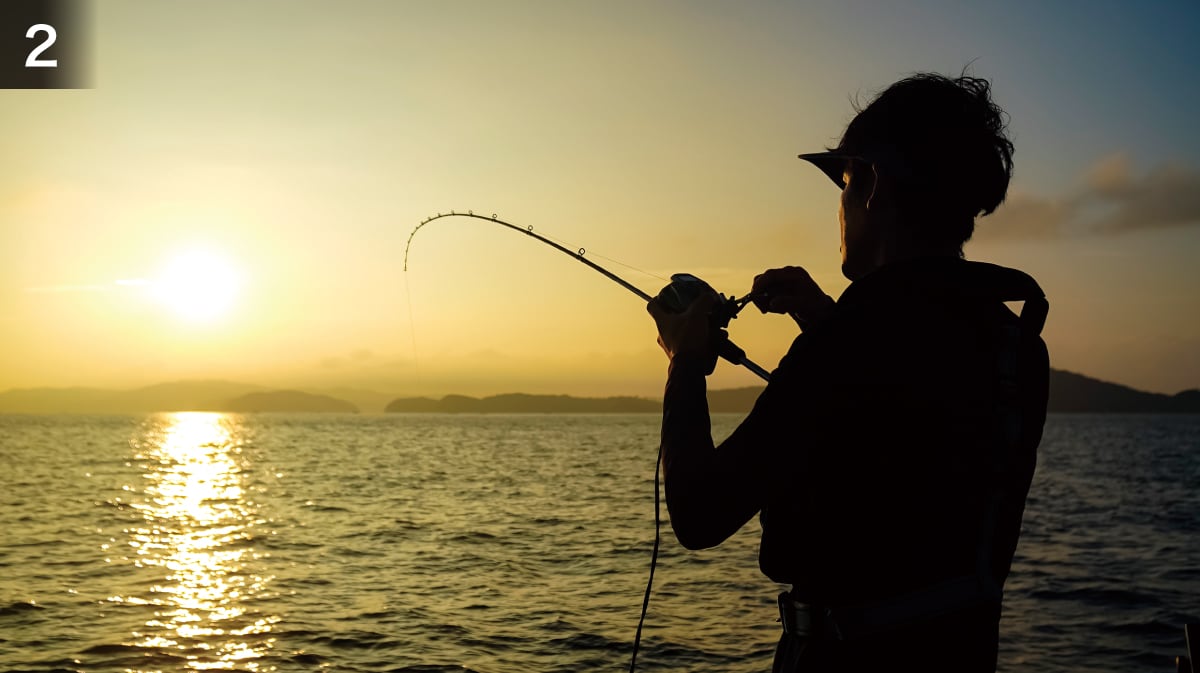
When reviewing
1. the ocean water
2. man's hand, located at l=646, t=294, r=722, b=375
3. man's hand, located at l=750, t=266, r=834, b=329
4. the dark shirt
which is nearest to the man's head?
the dark shirt

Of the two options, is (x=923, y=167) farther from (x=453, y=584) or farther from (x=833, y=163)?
(x=453, y=584)

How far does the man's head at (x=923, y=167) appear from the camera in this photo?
2.53 metres

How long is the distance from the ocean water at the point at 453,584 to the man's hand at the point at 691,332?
39.5 feet

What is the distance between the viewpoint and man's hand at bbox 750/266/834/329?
3.21m

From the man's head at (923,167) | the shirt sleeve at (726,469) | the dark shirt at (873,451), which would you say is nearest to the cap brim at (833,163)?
the man's head at (923,167)

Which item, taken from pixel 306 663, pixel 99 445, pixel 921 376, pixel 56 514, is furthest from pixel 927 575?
pixel 99 445

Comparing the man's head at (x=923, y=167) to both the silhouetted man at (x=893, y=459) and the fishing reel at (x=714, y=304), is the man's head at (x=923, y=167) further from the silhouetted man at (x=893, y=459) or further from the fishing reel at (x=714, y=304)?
the fishing reel at (x=714, y=304)

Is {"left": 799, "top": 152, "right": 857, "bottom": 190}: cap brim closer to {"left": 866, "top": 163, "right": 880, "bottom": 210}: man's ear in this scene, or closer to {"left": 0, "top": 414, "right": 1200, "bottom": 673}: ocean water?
{"left": 866, "top": 163, "right": 880, "bottom": 210}: man's ear

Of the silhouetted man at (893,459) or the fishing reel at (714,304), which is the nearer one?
the silhouetted man at (893,459)

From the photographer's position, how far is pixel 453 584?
795 inches

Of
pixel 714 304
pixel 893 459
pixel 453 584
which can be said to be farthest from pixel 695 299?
pixel 453 584

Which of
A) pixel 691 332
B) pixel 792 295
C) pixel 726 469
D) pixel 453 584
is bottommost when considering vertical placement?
pixel 453 584

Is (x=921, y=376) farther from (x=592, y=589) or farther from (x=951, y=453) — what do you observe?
(x=592, y=589)

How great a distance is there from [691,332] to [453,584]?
18.5m
